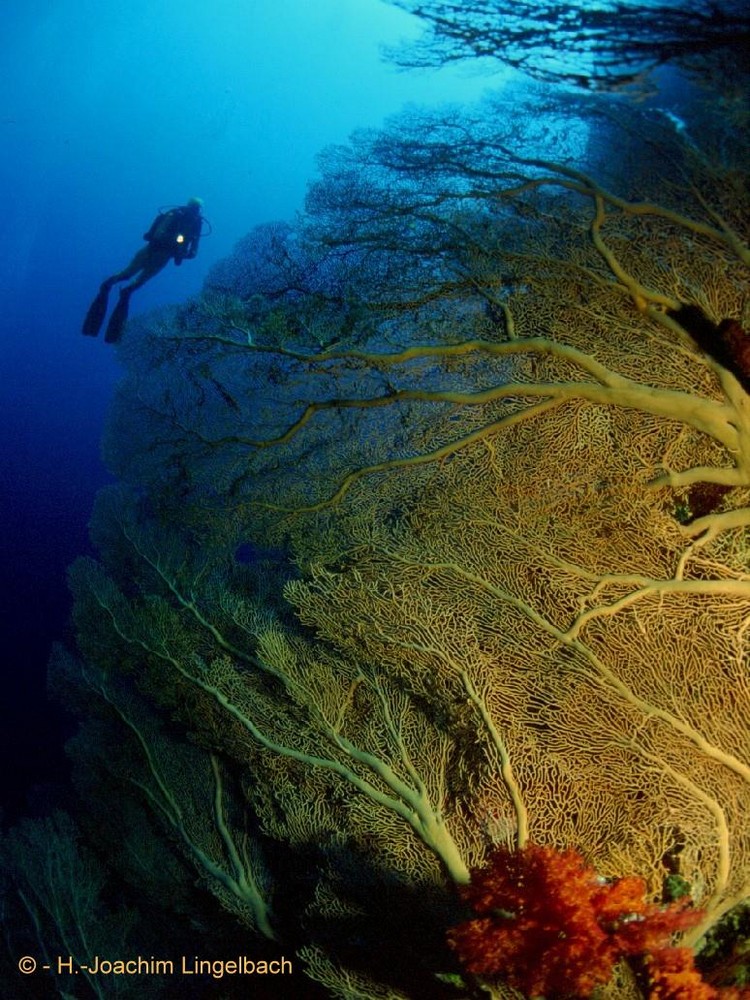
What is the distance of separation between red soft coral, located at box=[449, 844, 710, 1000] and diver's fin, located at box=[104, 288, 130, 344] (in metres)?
8.35

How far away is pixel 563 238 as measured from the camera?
3170 mm

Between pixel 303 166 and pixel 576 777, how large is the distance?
126 metres

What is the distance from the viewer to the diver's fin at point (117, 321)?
8.42 m

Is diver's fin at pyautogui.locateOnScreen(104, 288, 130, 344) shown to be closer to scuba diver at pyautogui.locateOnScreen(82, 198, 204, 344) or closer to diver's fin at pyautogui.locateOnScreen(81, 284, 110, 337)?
diver's fin at pyautogui.locateOnScreen(81, 284, 110, 337)

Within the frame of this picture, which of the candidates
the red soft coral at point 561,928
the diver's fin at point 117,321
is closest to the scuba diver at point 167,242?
the diver's fin at point 117,321

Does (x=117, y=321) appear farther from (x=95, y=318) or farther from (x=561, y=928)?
(x=561, y=928)

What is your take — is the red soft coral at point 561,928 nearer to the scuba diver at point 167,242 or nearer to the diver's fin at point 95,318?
the diver's fin at point 95,318

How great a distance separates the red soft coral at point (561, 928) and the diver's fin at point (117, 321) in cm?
835

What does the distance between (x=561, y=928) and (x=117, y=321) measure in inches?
374

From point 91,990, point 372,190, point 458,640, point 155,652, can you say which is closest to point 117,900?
point 91,990

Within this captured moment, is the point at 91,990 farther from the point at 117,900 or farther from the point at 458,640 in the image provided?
the point at 458,640

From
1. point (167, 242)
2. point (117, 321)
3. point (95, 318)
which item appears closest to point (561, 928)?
point (117, 321)

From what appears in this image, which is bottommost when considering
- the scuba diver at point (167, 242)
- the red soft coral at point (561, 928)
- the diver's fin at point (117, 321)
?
the red soft coral at point (561, 928)

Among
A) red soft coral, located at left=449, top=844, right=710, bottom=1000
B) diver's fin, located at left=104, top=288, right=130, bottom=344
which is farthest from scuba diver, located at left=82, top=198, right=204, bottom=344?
red soft coral, located at left=449, top=844, right=710, bottom=1000
